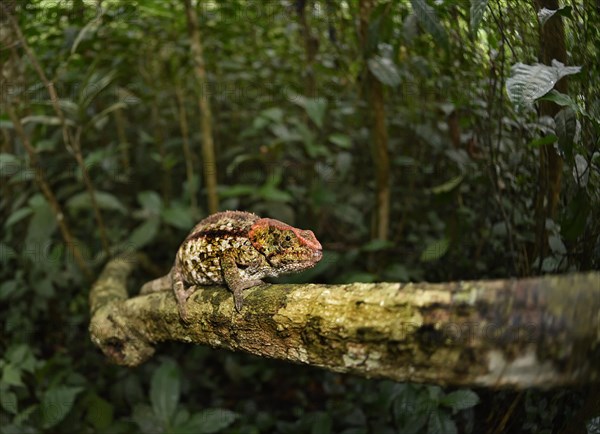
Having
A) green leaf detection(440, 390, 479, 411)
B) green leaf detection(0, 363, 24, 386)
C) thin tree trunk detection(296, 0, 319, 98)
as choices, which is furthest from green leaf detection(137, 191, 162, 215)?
green leaf detection(440, 390, 479, 411)

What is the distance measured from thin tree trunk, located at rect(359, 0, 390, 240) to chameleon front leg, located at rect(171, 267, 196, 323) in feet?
5.68

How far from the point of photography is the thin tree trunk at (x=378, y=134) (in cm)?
289

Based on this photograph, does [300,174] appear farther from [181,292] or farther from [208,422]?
[181,292]

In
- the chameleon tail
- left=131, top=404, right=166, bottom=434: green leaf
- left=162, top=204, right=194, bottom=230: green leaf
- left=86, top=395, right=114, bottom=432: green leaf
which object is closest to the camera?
the chameleon tail

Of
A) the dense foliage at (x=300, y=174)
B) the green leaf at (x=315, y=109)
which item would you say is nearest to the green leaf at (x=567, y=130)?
the dense foliage at (x=300, y=174)

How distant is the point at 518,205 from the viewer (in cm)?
252

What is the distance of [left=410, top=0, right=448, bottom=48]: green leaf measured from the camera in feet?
7.20

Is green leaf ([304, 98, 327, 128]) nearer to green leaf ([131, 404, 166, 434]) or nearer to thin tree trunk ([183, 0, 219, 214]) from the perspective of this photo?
thin tree trunk ([183, 0, 219, 214])

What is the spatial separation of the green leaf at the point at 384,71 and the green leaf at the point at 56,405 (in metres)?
2.56

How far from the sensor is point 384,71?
2799 mm

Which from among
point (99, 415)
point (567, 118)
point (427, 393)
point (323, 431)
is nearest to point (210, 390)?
point (99, 415)

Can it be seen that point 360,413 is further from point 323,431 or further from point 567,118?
point 567,118

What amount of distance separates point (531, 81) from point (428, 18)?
0.89m

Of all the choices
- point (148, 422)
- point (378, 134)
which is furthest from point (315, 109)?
point (148, 422)
